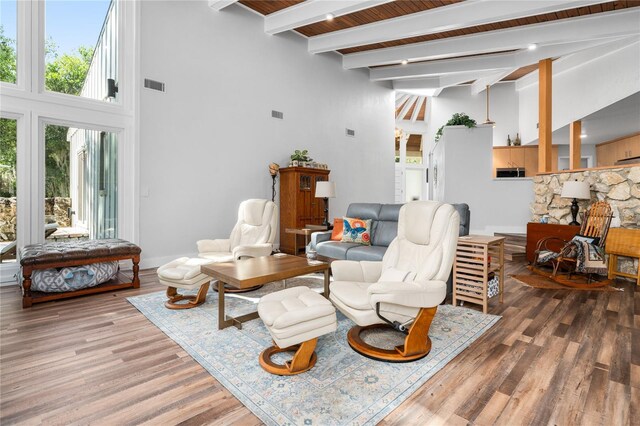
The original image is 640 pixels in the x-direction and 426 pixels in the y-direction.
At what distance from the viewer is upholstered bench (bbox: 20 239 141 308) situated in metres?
3.16

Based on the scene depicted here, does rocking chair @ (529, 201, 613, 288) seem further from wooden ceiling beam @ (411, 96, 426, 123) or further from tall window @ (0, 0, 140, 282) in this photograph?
wooden ceiling beam @ (411, 96, 426, 123)

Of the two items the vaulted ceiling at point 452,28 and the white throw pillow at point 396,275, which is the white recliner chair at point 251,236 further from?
the vaulted ceiling at point 452,28

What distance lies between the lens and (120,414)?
64.7 inches

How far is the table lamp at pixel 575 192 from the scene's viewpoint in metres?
4.95

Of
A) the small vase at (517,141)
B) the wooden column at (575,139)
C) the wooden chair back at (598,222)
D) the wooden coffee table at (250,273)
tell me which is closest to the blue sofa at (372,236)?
the wooden coffee table at (250,273)

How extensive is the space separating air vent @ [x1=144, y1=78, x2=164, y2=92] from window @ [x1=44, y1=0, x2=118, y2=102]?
1.31 feet

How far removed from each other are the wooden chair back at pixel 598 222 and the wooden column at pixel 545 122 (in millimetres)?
1908

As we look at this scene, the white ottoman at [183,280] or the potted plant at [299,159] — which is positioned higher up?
the potted plant at [299,159]

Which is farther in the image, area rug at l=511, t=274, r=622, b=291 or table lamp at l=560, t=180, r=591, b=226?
table lamp at l=560, t=180, r=591, b=226

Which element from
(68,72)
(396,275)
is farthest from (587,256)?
(68,72)

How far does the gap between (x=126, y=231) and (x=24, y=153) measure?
1.44m

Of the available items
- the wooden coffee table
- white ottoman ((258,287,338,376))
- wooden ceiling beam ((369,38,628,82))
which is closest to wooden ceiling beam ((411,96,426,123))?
wooden ceiling beam ((369,38,628,82))

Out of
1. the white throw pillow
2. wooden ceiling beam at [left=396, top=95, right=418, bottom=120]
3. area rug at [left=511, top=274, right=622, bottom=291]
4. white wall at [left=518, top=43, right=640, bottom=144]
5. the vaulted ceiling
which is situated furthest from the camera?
wooden ceiling beam at [left=396, top=95, right=418, bottom=120]

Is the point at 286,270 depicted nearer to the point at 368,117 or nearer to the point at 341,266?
the point at 341,266
